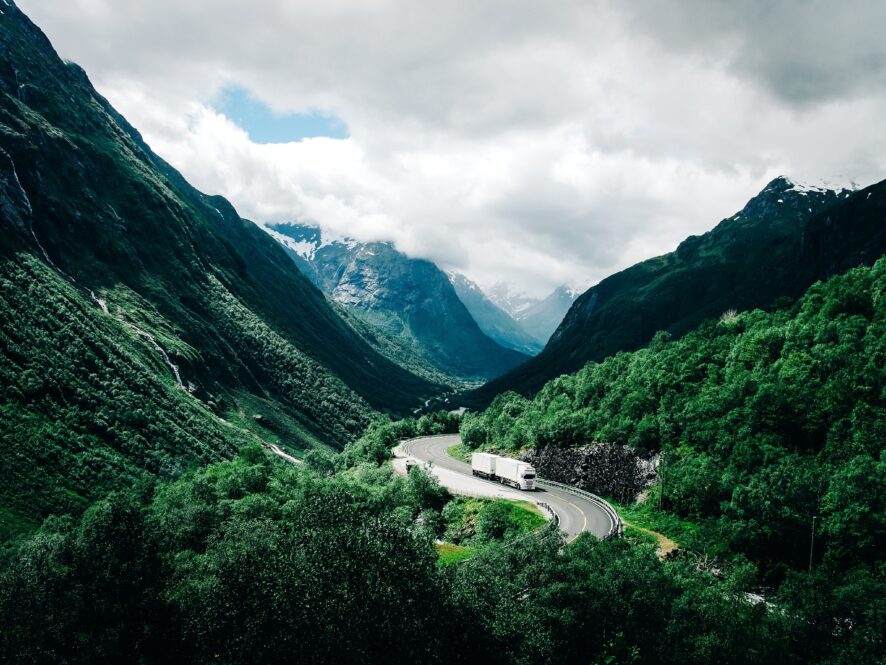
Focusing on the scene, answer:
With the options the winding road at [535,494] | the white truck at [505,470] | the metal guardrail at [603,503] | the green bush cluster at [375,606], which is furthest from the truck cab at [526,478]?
the green bush cluster at [375,606]

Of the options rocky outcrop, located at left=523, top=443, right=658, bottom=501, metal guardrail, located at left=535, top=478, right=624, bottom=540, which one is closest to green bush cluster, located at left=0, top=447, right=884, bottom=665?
metal guardrail, located at left=535, top=478, right=624, bottom=540

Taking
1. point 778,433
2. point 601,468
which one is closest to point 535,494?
point 601,468

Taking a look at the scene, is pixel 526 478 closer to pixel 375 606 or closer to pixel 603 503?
pixel 603 503

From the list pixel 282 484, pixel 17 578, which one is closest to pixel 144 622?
pixel 17 578

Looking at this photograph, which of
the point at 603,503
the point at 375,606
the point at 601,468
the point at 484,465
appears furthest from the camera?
the point at 484,465

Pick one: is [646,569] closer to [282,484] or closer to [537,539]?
[537,539]

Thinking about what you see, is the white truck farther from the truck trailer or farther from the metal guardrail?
the metal guardrail

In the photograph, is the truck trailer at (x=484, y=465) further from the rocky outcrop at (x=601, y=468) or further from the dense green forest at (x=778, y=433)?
the dense green forest at (x=778, y=433)
